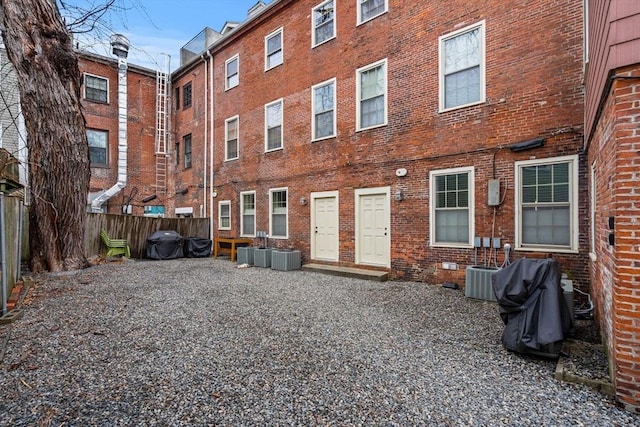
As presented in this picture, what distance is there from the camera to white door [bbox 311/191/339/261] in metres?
9.40

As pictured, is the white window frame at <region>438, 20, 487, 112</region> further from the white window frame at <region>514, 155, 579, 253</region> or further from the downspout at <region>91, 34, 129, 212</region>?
the downspout at <region>91, 34, 129, 212</region>

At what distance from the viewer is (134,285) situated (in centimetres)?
715

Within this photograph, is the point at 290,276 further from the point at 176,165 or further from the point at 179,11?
the point at 176,165

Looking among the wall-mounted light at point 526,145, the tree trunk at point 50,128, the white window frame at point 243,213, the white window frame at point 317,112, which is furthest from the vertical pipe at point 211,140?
the wall-mounted light at point 526,145

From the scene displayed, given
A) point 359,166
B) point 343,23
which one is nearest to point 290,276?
point 359,166

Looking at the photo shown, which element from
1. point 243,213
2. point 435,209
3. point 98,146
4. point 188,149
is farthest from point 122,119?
point 435,209

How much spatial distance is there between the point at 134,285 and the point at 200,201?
25.1 feet

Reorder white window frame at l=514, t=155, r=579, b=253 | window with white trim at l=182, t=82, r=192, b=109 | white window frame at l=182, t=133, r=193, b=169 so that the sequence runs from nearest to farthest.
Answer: white window frame at l=514, t=155, r=579, b=253
white window frame at l=182, t=133, r=193, b=169
window with white trim at l=182, t=82, r=192, b=109

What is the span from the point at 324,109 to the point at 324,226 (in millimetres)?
3391

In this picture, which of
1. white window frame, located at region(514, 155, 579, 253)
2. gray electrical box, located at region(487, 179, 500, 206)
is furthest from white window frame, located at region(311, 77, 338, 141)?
white window frame, located at region(514, 155, 579, 253)

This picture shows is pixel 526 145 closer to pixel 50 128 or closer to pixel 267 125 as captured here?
pixel 267 125

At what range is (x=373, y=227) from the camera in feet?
28.2

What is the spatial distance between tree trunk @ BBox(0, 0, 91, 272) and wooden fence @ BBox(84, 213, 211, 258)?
2.15 meters

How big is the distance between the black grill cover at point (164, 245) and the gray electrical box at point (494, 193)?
1040 cm
